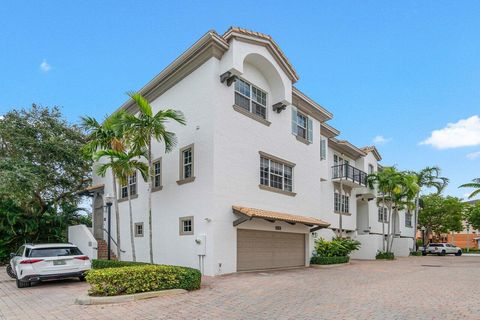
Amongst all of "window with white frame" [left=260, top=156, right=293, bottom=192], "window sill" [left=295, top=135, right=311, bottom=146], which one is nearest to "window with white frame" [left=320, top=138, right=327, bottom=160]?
"window sill" [left=295, top=135, right=311, bottom=146]

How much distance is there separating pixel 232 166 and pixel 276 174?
346 centimetres

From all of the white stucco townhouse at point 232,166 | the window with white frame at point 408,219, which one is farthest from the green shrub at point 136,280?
the window with white frame at point 408,219

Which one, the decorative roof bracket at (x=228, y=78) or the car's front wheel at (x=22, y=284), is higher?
the decorative roof bracket at (x=228, y=78)

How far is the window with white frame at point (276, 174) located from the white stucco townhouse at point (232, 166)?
50mm

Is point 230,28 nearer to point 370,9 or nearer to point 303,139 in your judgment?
point 370,9

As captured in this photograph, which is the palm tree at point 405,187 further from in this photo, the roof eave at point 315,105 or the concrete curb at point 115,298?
the concrete curb at point 115,298

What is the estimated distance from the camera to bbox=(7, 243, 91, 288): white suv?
12164 mm

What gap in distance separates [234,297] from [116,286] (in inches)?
124

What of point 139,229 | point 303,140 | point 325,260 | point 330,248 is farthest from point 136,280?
point 330,248

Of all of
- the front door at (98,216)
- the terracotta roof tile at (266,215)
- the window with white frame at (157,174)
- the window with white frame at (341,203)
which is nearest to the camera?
the terracotta roof tile at (266,215)

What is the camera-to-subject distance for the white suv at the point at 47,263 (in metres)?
12.2

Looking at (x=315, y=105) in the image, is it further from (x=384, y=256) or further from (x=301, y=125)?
(x=384, y=256)

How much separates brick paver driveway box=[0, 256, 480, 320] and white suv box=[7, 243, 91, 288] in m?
0.42

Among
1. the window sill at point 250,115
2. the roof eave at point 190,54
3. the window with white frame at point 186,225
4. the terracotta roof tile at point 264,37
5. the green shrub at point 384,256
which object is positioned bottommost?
the green shrub at point 384,256
